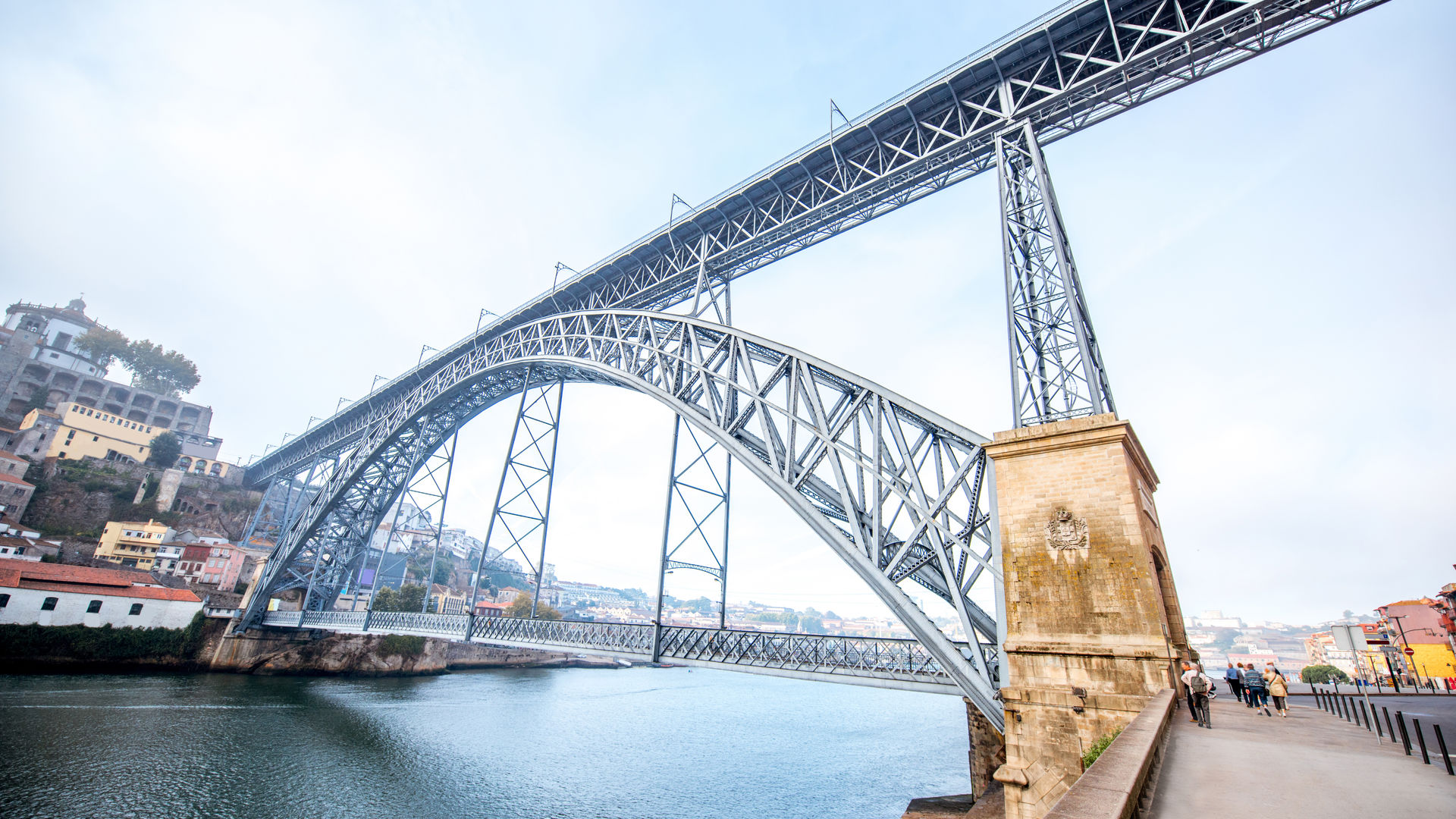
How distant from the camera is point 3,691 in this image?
22.7 metres

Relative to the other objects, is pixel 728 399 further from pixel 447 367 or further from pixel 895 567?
pixel 447 367

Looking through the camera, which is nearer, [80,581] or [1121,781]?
[1121,781]

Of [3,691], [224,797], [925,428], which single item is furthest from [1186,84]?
[3,691]

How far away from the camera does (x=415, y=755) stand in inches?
811

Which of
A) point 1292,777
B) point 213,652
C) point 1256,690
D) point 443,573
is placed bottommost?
point 213,652

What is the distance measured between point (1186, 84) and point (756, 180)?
9.67m

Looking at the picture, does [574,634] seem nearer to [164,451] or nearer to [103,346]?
[164,451]

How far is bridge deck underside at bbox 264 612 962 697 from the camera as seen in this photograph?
35.3ft

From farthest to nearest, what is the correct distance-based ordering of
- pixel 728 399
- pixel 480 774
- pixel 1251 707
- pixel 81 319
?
pixel 81 319 < pixel 480 774 < pixel 728 399 < pixel 1251 707

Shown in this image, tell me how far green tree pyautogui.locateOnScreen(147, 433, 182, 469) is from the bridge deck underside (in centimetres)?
5309

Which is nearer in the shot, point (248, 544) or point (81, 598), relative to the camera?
point (81, 598)

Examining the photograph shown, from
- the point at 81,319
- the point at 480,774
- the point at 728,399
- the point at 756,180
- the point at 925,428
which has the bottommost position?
the point at 480,774

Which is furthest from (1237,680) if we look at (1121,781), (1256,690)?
(1121,781)

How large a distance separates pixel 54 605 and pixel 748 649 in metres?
37.5
